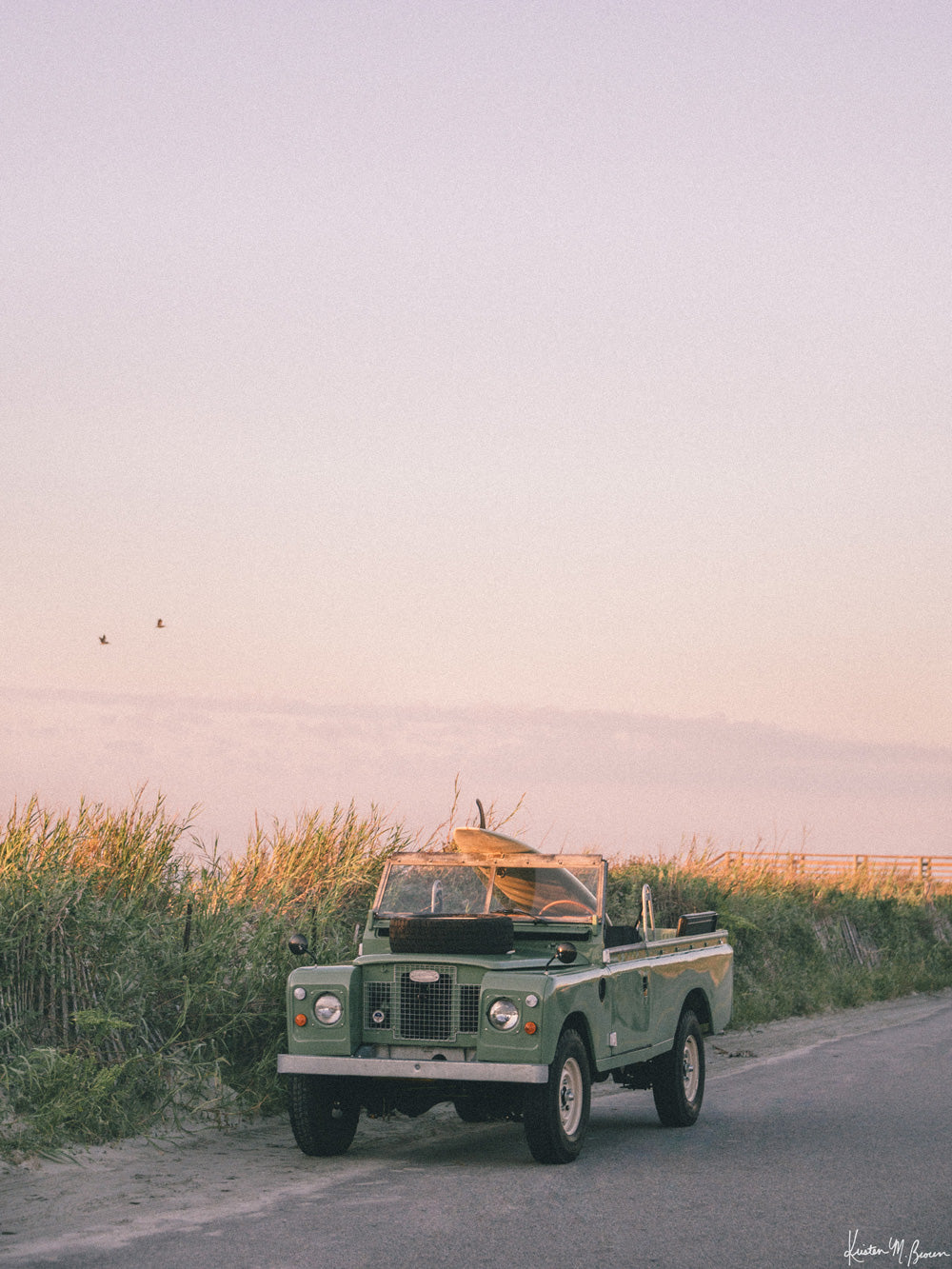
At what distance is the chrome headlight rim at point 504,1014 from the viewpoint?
413 inches

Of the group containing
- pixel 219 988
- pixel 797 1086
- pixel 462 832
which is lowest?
pixel 797 1086

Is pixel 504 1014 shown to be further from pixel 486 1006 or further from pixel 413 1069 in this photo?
pixel 413 1069

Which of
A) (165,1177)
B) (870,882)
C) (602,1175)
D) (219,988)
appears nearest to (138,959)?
(219,988)

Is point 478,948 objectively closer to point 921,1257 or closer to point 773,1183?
point 773,1183

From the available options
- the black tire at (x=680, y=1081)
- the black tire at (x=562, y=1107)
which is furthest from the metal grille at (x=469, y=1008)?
the black tire at (x=680, y=1081)

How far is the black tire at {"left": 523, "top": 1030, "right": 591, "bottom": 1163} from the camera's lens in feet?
34.4

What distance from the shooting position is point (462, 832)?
12.7m

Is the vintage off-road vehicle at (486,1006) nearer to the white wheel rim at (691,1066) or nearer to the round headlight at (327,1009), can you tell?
the round headlight at (327,1009)

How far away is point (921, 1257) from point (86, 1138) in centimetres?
612

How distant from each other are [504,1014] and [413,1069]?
0.74 meters

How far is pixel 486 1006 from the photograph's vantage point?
34.8ft

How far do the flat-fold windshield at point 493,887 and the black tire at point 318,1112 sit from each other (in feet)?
5.91

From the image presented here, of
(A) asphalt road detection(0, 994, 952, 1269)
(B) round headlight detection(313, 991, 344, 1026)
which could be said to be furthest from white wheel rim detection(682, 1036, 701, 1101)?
(B) round headlight detection(313, 991, 344, 1026)

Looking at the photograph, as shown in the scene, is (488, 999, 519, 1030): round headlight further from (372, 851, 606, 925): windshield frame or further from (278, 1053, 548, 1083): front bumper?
Result: (372, 851, 606, 925): windshield frame
